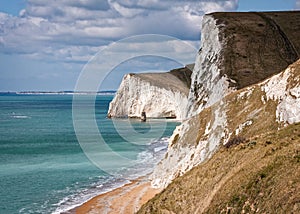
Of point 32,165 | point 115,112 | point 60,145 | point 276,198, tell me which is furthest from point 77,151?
point 115,112

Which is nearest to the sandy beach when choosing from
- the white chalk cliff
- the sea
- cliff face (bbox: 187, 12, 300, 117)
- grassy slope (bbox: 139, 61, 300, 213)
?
the sea

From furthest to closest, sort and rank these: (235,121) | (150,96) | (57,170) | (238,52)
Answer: (150,96) < (238,52) < (57,170) < (235,121)

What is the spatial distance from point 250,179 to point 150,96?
3891 inches

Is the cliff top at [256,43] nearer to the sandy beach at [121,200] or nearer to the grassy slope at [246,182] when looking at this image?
the sandy beach at [121,200]

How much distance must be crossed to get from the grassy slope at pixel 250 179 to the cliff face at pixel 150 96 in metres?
84.9

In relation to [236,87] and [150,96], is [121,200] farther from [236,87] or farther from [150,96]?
[150,96]

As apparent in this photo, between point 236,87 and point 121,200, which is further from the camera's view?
point 236,87

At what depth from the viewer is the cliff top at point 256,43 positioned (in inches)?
1762

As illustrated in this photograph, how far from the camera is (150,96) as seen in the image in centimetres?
11662

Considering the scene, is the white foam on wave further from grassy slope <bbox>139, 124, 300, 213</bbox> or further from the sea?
grassy slope <bbox>139, 124, 300, 213</bbox>

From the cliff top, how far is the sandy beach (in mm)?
12120

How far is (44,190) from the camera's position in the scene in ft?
124

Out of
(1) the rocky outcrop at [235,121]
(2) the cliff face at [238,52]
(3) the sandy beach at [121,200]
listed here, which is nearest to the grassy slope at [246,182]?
(1) the rocky outcrop at [235,121]

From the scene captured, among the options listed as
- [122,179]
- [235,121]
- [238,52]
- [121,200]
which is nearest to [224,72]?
[238,52]
